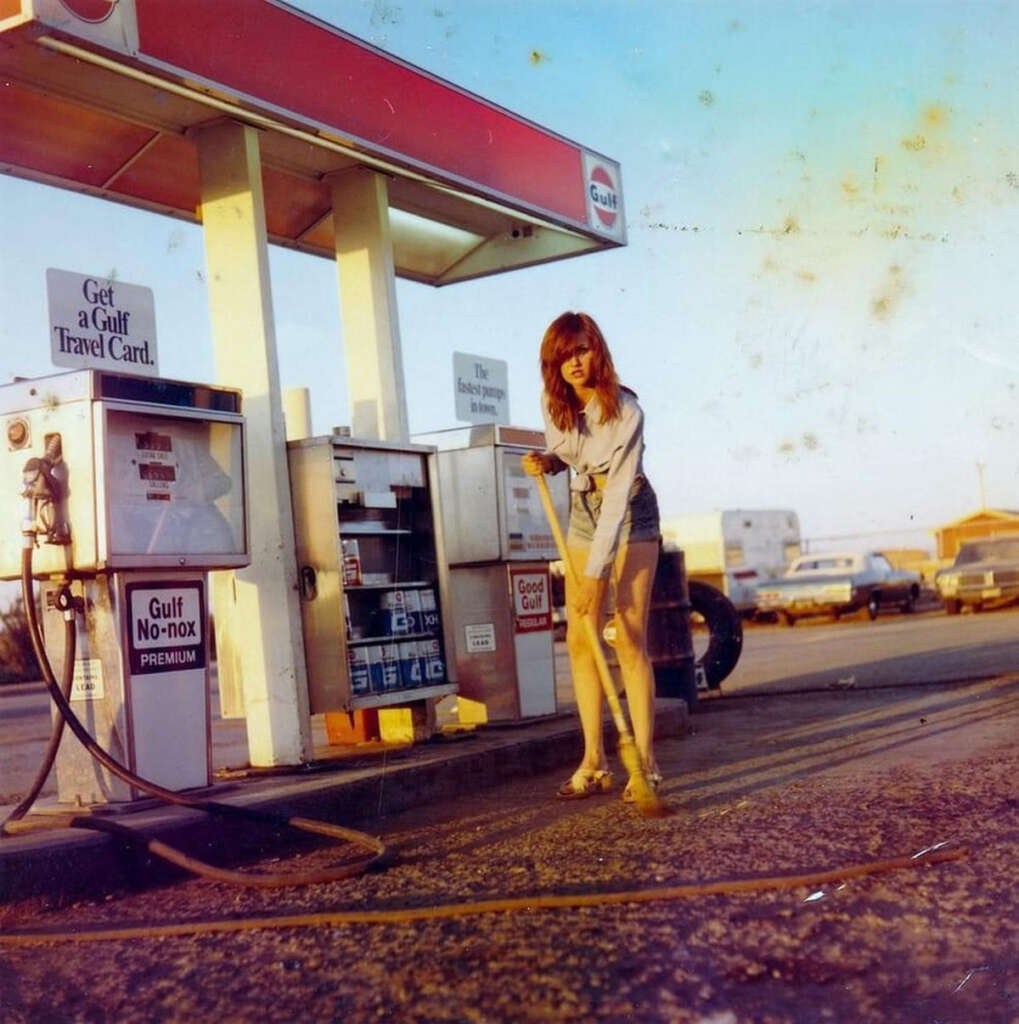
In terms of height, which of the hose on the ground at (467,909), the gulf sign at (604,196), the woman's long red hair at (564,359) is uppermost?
the gulf sign at (604,196)

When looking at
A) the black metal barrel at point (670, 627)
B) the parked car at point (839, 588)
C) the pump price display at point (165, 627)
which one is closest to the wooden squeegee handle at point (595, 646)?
the pump price display at point (165, 627)

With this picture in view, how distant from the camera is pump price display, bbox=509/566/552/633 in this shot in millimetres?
8812

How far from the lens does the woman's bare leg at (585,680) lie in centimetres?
644

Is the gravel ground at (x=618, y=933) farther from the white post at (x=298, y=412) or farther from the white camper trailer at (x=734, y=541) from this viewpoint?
the white camper trailer at (x=734, y=541)

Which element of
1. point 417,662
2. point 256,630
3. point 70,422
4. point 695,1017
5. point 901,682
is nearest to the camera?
point 695,1017

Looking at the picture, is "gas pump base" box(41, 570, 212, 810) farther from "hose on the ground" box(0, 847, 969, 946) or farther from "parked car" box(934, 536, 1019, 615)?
"parked car" box(934, 536, 1019, 615)

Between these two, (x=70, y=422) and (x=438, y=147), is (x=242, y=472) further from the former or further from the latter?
(x=438, y=147)

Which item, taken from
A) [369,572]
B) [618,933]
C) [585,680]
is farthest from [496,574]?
[618,933]

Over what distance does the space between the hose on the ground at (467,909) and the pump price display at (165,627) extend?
70.3 inches

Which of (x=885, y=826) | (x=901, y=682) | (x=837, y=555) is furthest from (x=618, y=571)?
(x=837, y=555)

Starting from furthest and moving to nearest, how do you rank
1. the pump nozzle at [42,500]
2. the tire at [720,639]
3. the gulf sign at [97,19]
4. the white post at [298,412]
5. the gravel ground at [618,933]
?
the tire at [720,639] < the white post at [298,412] < the pump nozzle at [42,500] < the gulf sign at [97,19] < the gravel ground at [618,933]

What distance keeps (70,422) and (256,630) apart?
5.47ft

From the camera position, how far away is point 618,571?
6375 millimetres

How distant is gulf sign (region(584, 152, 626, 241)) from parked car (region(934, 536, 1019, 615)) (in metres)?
17.2
